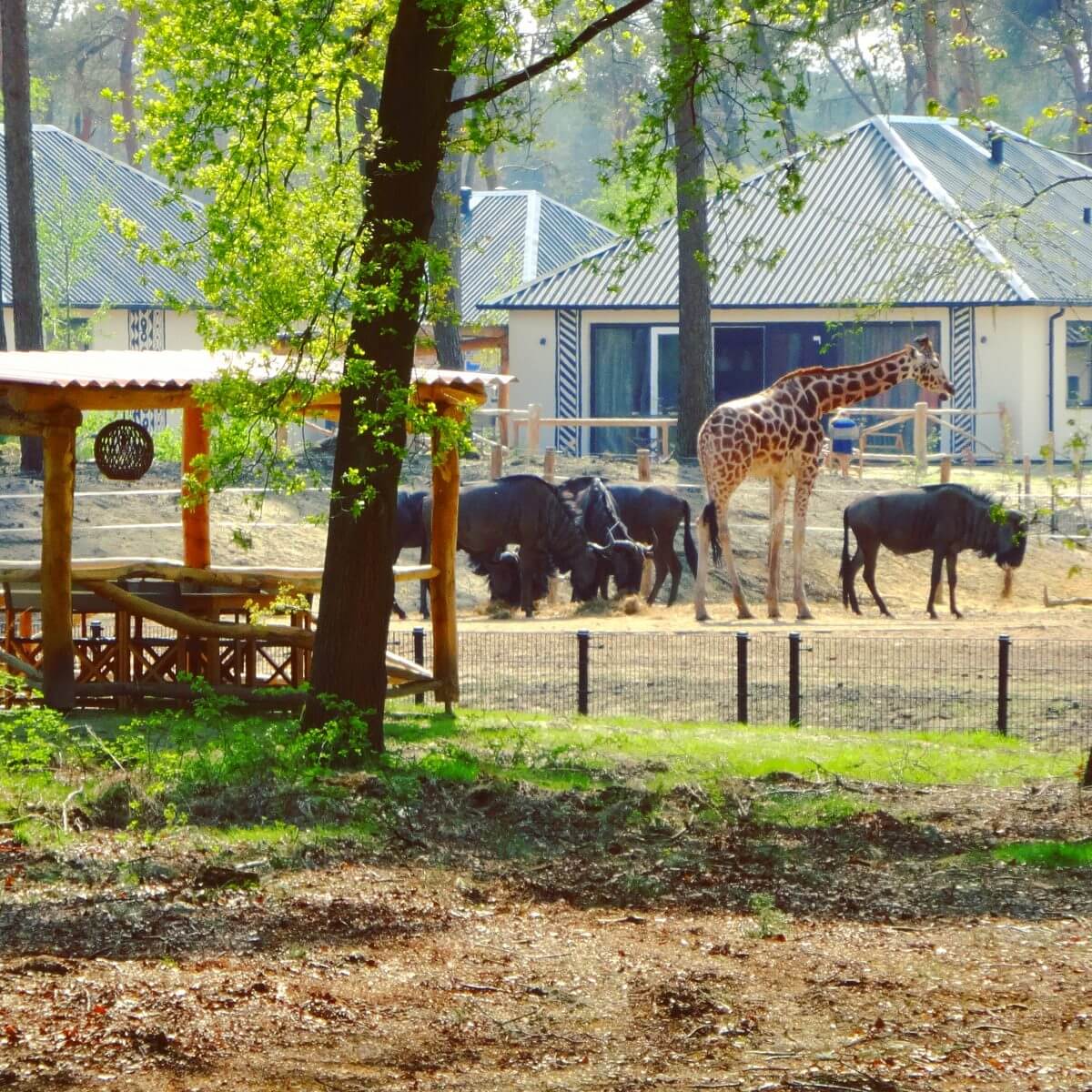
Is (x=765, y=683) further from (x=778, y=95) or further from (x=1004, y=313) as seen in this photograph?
(x=1004, y=313)

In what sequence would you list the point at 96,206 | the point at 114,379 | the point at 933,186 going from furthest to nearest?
the point at 96,206 → the point at 933,186 → the point at 114,379

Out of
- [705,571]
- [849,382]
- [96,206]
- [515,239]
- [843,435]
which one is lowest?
[705,571]

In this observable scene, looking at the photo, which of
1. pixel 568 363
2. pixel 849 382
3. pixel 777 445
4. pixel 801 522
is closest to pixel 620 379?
pixel 568 363

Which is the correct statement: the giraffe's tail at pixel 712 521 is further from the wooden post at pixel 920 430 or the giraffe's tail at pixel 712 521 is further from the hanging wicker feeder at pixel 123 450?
the hanging wicker feeder at pixel 123 450

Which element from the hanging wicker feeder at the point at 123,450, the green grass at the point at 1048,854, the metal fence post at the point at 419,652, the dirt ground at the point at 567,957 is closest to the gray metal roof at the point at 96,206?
the hanging wicker feeder at the point at 123,450

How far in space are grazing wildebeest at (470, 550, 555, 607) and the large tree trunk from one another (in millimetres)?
11838

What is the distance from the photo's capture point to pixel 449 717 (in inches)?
607

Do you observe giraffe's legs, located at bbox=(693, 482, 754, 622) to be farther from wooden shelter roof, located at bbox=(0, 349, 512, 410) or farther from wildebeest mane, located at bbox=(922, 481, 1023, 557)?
wooden shelter roof, located at bbox=(0, 349, 512, 410)

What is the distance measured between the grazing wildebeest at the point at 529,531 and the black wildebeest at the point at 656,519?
105cm

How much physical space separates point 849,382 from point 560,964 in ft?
58.2

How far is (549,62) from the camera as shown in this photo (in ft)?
37.5

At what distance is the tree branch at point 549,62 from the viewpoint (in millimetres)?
11234

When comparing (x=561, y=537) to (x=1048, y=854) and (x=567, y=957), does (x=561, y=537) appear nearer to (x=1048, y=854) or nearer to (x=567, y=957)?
(x=1048, y=854)

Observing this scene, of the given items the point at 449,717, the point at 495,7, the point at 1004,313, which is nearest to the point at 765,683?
the point at 449,717
